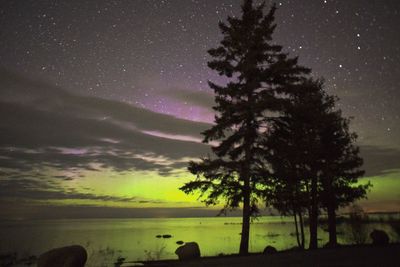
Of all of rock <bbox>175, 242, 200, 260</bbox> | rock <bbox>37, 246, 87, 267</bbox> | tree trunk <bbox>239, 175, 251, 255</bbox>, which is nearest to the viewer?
rock <bbox>37, 246, 87, 267</bbox>

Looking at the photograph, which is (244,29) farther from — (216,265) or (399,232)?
(399,232)

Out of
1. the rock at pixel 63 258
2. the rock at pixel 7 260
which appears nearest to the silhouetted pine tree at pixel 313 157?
the rock at pixel 63 258

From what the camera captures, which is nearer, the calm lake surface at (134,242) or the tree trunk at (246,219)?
the tree trunk at (246,219)

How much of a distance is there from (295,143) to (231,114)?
5.85 metres

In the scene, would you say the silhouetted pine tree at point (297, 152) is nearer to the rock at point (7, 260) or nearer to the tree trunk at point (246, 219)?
the tree trunk at point (246, 219)

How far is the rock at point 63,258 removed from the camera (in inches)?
573

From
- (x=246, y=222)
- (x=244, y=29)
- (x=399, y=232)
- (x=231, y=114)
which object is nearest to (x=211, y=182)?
(x=246, y=222)

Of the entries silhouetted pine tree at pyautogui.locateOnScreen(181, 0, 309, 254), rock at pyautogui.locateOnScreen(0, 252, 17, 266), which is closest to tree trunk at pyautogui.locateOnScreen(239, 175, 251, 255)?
silhouetted pine tree at pyautogui.locateOnScreen(181, 0, 309, 254)

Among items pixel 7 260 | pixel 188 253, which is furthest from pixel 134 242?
pixel 188 253

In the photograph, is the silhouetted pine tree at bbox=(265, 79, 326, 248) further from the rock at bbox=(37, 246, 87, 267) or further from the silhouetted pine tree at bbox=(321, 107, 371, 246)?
the rock at bbox=(37, 246, 87, 267)

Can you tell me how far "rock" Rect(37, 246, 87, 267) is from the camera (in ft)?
47.7

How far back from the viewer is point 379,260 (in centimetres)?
1360

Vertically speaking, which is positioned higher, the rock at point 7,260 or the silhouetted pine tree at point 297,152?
the silhouetted pine tree at point 297,152

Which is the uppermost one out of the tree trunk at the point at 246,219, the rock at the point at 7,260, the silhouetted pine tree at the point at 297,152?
the silhouetted pine tree at the point at 297,152
